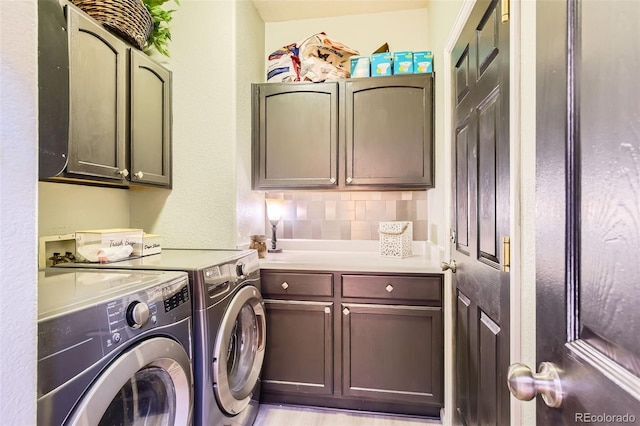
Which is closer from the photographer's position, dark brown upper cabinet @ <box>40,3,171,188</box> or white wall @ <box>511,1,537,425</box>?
white wall @ <box>511,1,537,425</box>

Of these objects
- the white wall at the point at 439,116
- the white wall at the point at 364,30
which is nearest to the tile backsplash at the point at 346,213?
the white wall at the point at 439,116

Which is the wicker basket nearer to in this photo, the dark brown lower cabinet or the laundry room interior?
the laundry room interior

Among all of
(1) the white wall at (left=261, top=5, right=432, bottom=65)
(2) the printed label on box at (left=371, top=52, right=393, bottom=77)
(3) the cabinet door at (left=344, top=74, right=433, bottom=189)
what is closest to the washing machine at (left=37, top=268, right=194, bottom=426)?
(3) the cabinet door at (left=344, top=74, right=433, bottom=189)

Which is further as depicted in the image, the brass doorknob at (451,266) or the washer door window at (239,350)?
the brass doorknob at (451,266)

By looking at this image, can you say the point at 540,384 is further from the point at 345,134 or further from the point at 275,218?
the point at 275,218

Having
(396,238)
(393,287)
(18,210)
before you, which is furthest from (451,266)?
(18,210)

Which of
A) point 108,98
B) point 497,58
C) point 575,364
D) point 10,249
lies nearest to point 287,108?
point 108,98

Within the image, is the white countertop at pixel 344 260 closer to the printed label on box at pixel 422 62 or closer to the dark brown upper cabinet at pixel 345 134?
the dark brown upper cabinet at pixel 345 134

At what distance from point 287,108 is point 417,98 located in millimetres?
895

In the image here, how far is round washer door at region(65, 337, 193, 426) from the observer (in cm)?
74

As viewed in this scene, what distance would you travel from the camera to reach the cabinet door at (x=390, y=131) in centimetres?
213

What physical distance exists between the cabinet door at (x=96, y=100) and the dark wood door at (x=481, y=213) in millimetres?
1614

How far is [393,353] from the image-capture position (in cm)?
184

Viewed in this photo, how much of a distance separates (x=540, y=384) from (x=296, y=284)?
1.52 m
